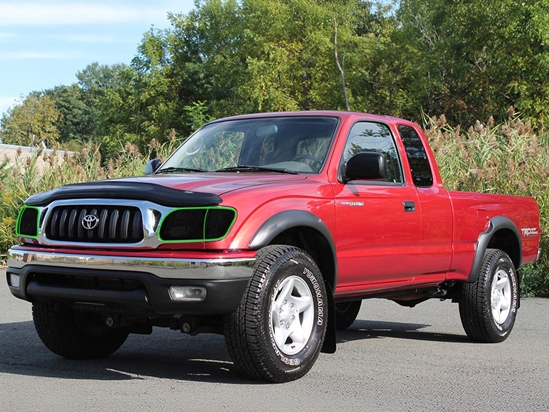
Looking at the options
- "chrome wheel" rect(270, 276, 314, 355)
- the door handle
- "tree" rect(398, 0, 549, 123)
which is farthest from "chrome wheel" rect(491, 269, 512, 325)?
"tree" rect(398, 0, 549, 123)

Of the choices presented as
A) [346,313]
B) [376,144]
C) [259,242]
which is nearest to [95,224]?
[259,242]

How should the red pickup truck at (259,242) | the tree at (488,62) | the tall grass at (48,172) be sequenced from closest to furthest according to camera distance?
1. the red pickup truck at (259,242)
2. the tall grass at (48,172)
3. the tree at (488,62)

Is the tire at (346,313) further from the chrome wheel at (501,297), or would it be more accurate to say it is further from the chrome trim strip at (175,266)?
the chrome trim strip at (175,266)

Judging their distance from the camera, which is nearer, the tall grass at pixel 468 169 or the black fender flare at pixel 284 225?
the black fender flare at pixel 284 225

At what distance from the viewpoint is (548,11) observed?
121 ft

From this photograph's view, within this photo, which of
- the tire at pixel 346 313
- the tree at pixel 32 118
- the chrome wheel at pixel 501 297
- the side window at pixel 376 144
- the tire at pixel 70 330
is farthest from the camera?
the tree at pixel 32 118

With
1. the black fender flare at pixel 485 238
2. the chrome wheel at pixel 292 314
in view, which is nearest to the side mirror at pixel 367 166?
the chrome wheel at pixel 292 314

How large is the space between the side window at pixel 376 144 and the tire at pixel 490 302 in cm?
144

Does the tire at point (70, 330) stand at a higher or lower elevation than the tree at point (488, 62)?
lower

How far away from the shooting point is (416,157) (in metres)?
7.55

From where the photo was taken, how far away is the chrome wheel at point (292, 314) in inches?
222

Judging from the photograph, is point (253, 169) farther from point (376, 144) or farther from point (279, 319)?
point (279, 319)

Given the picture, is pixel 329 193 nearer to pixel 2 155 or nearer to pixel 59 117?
pixel 2 155

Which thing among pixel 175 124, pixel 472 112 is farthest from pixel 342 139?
pixel 175 124
